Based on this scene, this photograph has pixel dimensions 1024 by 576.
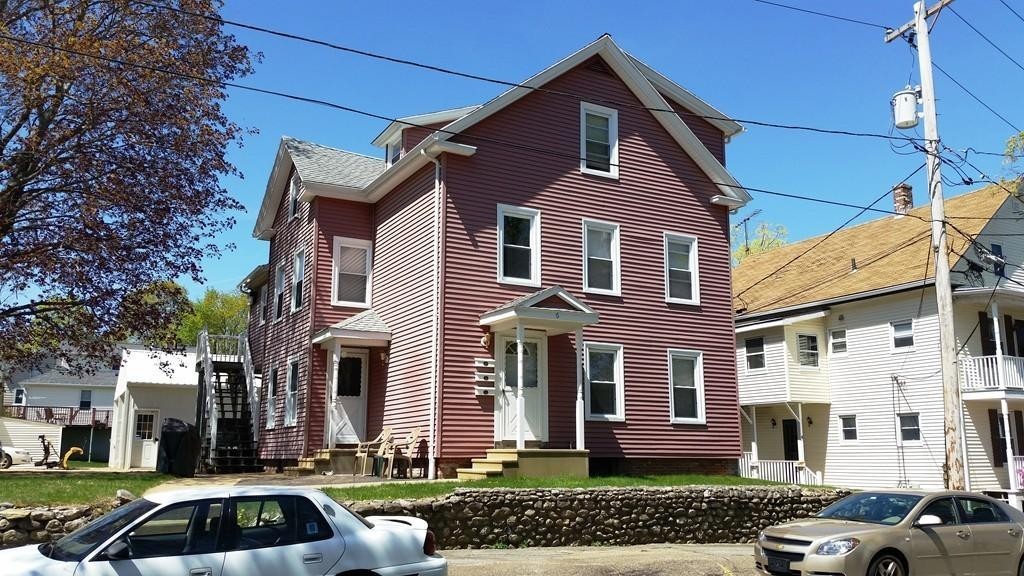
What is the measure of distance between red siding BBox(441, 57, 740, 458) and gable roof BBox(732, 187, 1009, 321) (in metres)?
9.01

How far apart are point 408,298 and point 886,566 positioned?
12210mm

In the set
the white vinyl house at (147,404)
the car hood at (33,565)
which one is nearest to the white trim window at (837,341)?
the white vinyl house at (147,404)

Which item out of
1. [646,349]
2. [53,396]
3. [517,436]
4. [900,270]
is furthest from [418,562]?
[53,396]

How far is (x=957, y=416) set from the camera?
15.6 meters

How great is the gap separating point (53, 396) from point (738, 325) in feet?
157

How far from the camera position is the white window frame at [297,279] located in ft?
77.4

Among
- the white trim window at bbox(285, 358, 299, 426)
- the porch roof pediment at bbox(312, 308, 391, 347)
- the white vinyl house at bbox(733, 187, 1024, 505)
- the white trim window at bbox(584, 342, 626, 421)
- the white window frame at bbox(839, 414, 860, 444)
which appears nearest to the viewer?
the white trim window at bbox(584, 342, 626, 421)

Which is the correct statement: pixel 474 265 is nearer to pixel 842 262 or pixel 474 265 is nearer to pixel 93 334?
pixel 93 334

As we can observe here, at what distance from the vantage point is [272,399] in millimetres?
24859

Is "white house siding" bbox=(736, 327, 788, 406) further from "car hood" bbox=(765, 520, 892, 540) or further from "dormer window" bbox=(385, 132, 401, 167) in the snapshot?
"car hood" bbox=(765, 520, 892, 540)

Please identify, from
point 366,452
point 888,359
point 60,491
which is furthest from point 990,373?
point 60,491

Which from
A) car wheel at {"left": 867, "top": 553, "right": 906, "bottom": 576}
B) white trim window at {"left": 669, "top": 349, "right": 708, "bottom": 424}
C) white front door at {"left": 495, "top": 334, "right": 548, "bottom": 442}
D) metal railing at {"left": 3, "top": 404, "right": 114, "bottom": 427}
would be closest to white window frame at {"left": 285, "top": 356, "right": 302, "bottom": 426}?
white front door at {"left": 495, "top": 334, "right": 548, "bottom": 442}

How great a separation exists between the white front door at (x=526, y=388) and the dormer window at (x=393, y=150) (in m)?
6.53

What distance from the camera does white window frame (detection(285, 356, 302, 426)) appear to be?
74.8 feet
